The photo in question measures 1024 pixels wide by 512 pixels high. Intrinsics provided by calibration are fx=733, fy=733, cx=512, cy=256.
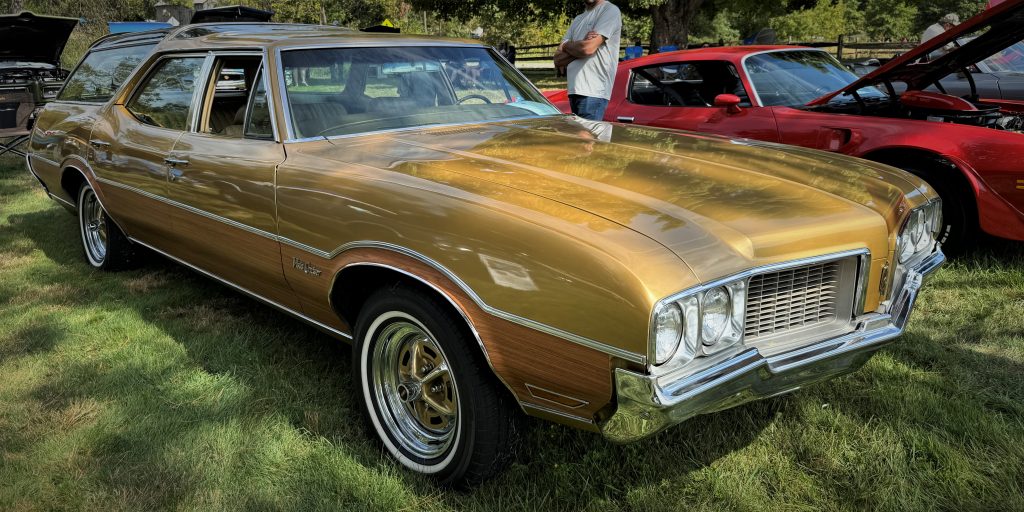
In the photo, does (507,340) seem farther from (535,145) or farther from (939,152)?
(939,152)

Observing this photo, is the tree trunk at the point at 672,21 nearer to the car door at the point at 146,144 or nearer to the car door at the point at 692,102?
the car door at the point at 692,102

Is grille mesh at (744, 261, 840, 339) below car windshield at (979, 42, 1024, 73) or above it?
below

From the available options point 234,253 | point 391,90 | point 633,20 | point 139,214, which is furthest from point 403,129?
point 633,20

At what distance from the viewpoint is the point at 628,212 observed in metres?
2.10

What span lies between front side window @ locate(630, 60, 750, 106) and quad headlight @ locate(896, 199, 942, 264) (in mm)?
2693

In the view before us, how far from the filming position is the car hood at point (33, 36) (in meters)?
7.67

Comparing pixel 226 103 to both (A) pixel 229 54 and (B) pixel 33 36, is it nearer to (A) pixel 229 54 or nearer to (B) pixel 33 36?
(A) pixel 229 54

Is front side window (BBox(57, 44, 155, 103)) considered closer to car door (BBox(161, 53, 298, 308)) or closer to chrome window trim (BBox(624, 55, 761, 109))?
car door (BBox(161, 53, 298, 308))

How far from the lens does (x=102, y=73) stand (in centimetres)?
468

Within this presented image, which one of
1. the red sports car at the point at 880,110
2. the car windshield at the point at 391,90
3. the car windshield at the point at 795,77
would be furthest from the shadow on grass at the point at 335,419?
the car windshield at the point at 795,77

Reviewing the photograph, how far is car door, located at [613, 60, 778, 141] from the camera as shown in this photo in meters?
5.18

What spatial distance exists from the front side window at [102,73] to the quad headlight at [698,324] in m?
3.68

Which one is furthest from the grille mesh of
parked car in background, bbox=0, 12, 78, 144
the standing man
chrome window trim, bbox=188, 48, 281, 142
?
parked car in background, bbox=0, 12, 78, 144

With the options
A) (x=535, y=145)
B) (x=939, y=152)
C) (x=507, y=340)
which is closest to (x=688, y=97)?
(x=939, y=152)
